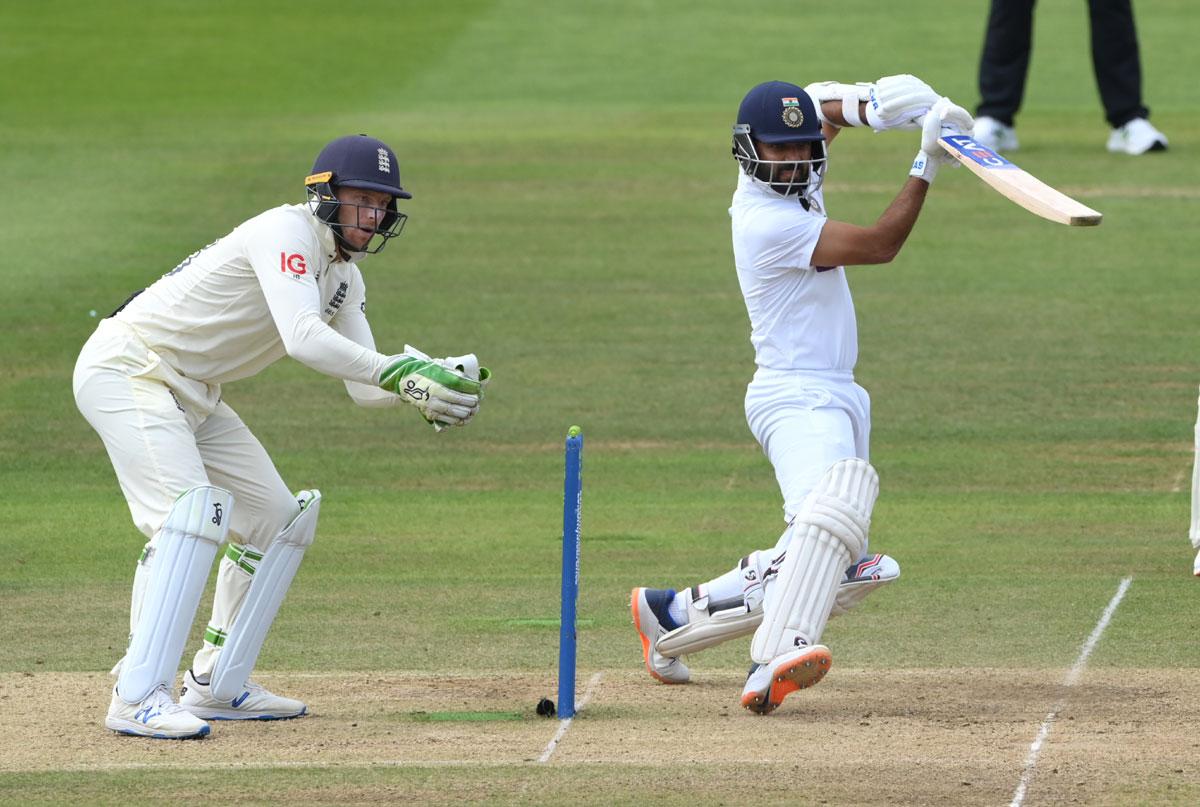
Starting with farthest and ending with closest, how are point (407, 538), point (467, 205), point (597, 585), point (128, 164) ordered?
point (128, 164) → point (467, 205) → point (407, 538) → point (597, 585)

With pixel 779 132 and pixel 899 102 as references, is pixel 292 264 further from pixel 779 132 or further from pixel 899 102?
pixel 899 102

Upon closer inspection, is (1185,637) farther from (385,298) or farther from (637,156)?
(637,156)

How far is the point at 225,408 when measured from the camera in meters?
7.57

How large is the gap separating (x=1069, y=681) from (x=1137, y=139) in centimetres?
1479

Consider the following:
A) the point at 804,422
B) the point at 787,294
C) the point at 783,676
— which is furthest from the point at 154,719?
the point at 787,294

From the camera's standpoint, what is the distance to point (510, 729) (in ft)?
23.2

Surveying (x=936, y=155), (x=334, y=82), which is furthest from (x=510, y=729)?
(x=334, y=82)

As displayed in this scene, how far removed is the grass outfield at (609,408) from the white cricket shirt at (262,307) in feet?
4.27

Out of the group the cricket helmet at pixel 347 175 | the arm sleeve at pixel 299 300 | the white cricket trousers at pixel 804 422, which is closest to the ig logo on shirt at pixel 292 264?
the arm sleeve at pixel 299 300

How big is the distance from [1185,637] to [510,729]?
9.79 feet

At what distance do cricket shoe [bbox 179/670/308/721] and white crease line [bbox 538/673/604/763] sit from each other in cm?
98

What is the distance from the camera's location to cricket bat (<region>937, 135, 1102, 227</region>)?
7094 millimetres

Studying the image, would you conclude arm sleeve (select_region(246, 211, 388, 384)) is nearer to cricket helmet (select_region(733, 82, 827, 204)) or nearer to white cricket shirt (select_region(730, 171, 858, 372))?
white cricket shirt (select_region(730, 171, 858, 372))

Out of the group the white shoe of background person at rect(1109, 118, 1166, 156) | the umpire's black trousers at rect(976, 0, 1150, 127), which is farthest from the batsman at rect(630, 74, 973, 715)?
the white shoe of background person at rect(1109, 118, 1166, 156)
